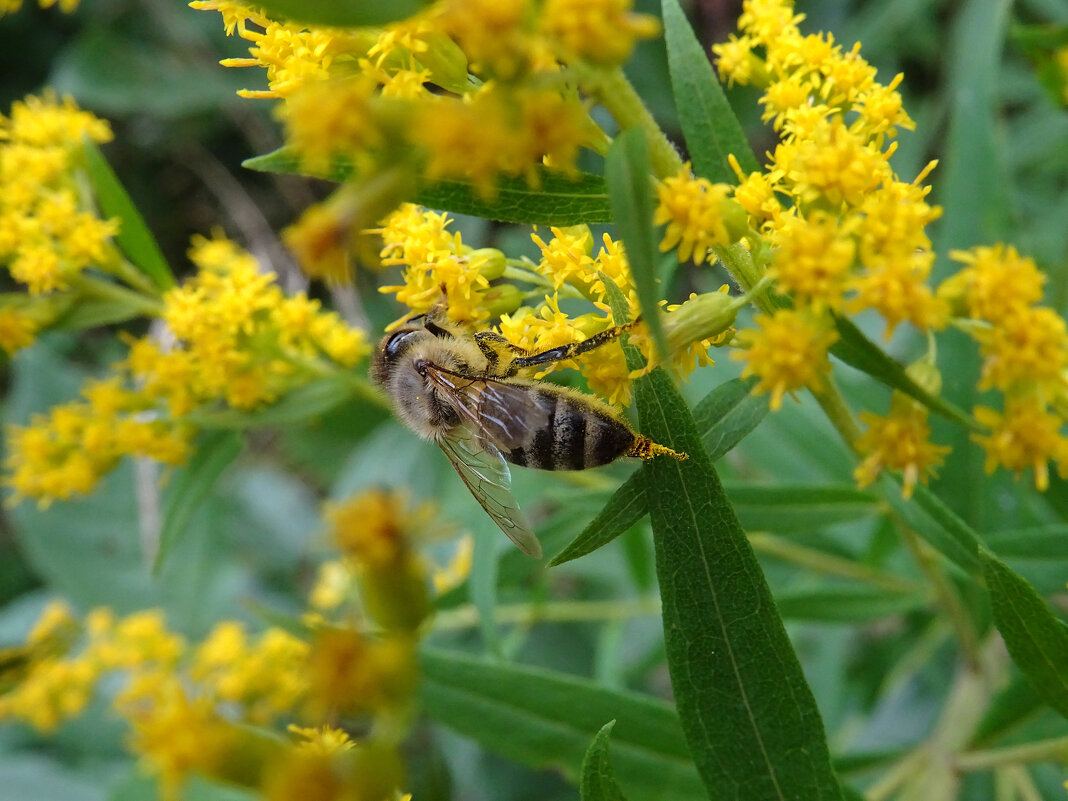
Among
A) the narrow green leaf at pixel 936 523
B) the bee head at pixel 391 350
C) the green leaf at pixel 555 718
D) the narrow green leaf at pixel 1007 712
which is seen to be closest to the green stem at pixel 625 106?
the narrow green leaf at pixel 936 523

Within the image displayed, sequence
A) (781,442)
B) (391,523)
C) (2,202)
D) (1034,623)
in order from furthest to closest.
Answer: (781,442), (2,202), (1034,623), (391,523)

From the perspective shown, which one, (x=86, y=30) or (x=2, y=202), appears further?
(x=86, y=30)

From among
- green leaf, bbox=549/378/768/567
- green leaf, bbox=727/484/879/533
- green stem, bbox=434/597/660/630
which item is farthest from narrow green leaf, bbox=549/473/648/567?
green stem, bbox=434/597/660/630

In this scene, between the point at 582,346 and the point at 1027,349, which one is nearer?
the point at 1027,349

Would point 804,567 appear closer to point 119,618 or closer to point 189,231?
point 119,618

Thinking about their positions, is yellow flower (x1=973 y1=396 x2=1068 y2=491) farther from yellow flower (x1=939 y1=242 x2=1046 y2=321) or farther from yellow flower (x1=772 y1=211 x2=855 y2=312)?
yellow flower (x1=772 y1=211 x2=855 y2=312)

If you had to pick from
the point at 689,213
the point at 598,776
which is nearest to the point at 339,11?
the point at 689,213

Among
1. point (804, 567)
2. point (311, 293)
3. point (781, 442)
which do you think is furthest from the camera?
point (311, 293)

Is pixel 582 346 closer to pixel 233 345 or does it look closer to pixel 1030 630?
pixel 1030 630

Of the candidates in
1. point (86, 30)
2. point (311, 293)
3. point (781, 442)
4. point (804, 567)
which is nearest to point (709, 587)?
point (804, 567)
